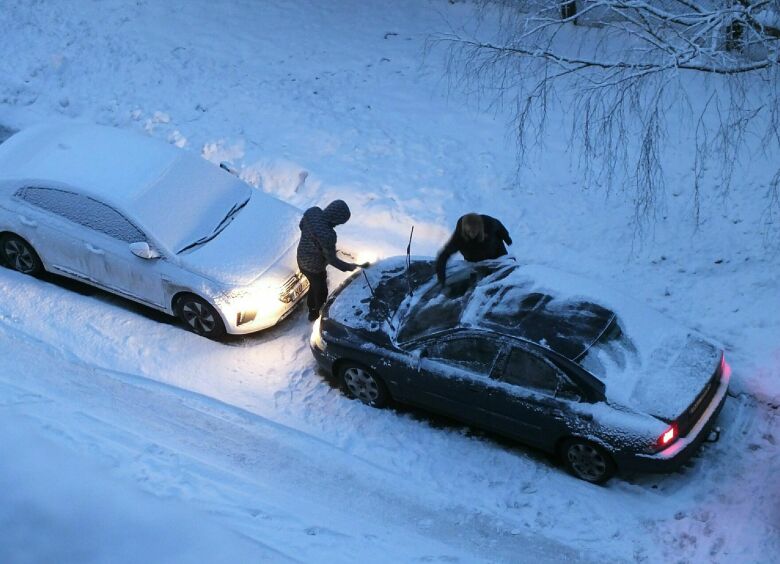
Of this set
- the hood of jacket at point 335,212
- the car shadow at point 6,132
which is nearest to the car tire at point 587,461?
the hood of jacket at point 335,212

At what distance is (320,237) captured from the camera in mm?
9336

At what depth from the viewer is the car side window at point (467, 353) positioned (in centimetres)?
813

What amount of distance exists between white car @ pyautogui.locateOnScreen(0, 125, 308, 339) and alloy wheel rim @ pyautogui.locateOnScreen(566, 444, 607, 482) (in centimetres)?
359

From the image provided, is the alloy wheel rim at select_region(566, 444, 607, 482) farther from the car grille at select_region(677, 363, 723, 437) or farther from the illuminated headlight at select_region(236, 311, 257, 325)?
the illuminated headlight at select_region(236, 311, 257, 325)

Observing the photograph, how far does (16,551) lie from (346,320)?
4.27m

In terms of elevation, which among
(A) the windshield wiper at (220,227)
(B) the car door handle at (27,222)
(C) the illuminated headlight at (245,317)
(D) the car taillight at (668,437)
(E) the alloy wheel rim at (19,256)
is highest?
(D) the car taillight at (668,437)

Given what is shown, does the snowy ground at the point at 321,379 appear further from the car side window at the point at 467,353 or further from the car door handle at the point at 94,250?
the car side window at the point at 467,353

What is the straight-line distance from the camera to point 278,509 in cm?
743

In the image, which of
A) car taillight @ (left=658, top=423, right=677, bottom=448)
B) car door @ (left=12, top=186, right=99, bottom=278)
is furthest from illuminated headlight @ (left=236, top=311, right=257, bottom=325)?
car taillight @ (left=658, top=423, right=677, bottom=448)

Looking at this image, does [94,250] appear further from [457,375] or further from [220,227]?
[457,375]

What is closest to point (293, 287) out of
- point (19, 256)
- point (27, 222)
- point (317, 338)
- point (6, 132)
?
point (317, 338)

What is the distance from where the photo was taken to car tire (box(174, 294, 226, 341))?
375 inches

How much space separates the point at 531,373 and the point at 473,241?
71.9 inches

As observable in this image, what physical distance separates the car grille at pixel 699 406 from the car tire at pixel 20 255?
727 centimetres
